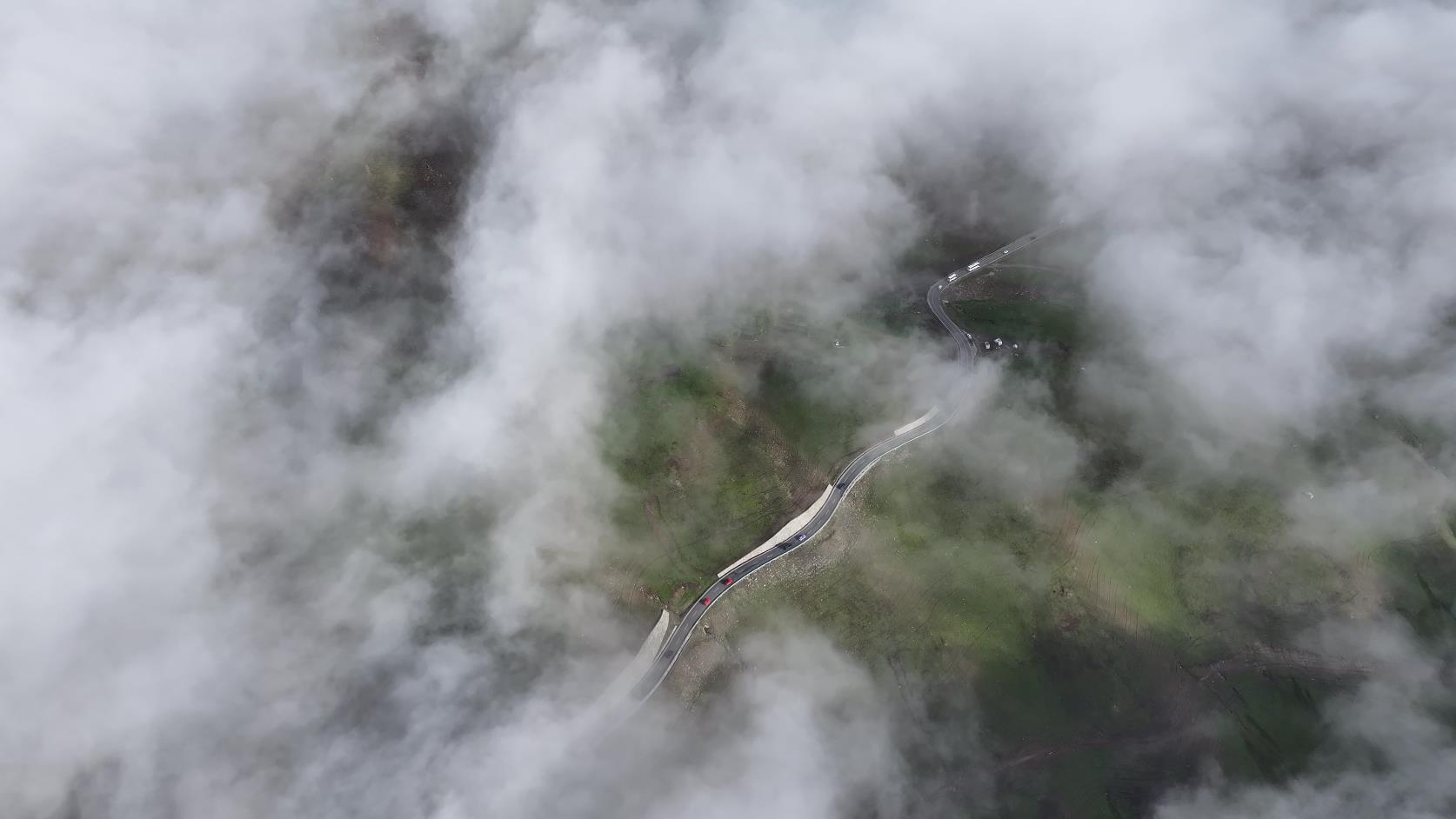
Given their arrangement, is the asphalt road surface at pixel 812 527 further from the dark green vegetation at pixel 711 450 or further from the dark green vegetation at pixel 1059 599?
the dark green vegetation at pixel 1059 599

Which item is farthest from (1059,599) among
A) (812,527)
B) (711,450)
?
(711,450)

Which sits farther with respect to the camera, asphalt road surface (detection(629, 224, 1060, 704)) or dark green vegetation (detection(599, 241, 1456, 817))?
asphalt road surface (detection(629, 224, 1060, 704))

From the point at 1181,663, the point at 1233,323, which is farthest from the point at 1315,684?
the point at 1233,323

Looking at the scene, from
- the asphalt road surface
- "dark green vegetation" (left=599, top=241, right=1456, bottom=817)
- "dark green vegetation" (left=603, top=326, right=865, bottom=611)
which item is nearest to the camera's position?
"dark green vegetation" (left=599, top=241, right=1456, bottom=817)

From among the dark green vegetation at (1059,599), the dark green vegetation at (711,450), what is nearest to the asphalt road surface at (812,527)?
the dark green vegetation at (711,450)

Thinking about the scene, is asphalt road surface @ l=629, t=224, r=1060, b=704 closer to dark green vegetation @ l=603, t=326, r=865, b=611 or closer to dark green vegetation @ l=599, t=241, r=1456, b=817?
dark green vegetation @ l=603, t=326, r=865, b=611

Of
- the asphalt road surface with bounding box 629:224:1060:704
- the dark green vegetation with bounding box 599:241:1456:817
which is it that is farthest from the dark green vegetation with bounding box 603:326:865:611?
the asphalt road surface with bounding box 629:224:1060:704
